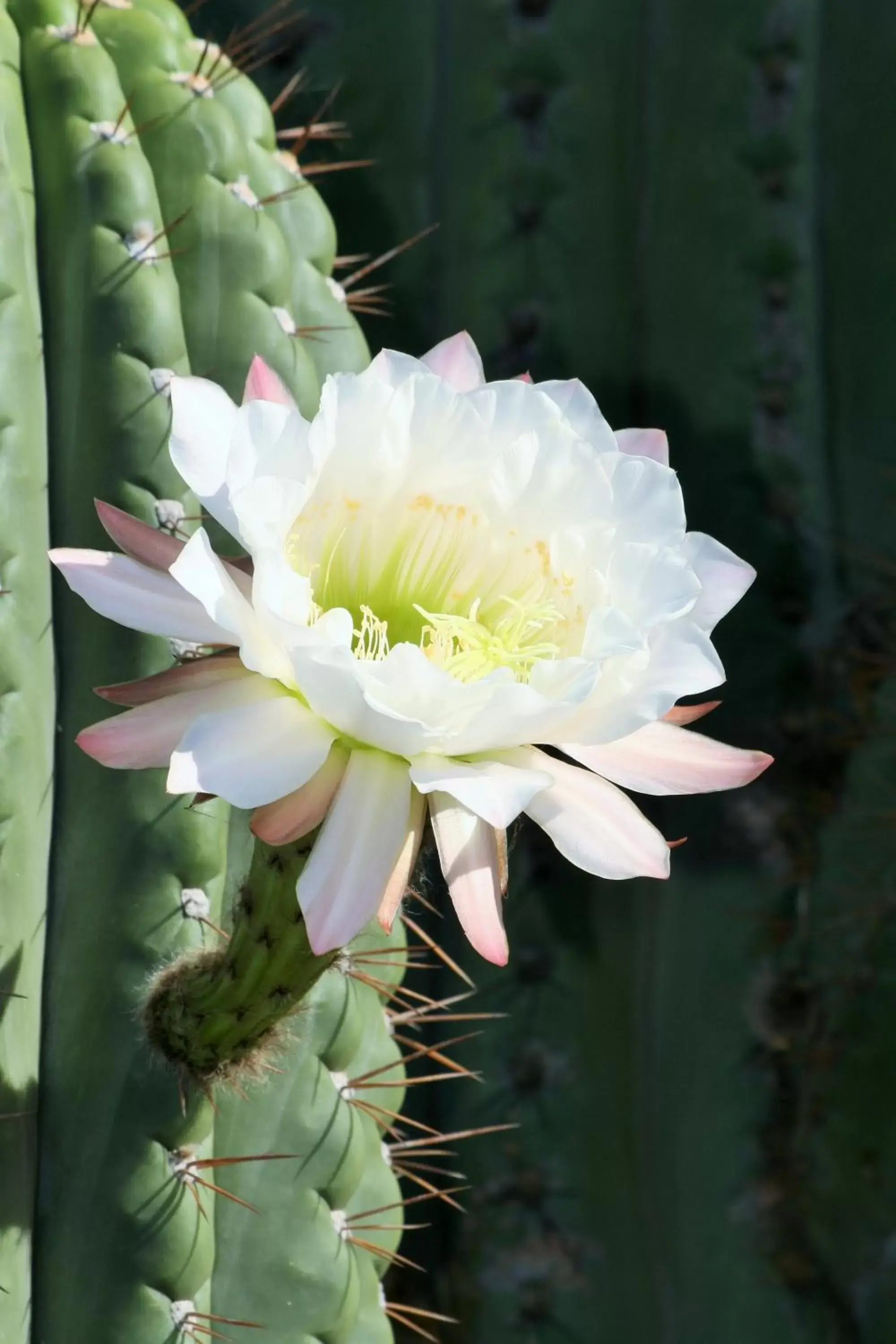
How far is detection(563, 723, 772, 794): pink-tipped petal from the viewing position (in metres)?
0.60

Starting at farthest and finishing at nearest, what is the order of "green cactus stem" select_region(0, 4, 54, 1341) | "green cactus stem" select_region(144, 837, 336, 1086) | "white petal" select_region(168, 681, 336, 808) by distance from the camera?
"green cactus stem" select_region(0, 4, 54, 1341) → "green cactus stem" select_region(144, 837, 336, 1086) → "white petal" select_region(168, 681, 336, 808)

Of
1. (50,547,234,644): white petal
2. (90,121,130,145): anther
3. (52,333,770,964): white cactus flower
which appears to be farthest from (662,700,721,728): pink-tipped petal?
(90,121,130,145): anther

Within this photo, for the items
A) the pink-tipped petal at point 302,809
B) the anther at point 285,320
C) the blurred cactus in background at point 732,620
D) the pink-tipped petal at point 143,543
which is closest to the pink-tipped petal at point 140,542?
the pink-tipped petal at point 143,543

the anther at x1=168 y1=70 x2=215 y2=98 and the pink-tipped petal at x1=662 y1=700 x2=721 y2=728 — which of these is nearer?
the pink-tipped petal at x1=662 y1=700 x2=721 y2=728

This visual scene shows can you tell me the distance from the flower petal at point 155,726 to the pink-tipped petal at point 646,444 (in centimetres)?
23

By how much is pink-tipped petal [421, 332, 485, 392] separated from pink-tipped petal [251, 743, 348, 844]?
0.22m

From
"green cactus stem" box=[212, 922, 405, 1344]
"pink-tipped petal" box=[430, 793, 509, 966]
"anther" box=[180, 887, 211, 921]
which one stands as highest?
"pink-tipped petal" box=[430, 793, 509, 966]

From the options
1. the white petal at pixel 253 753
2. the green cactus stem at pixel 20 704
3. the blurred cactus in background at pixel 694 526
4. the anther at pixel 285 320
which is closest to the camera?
the white petal at pixel 253 753

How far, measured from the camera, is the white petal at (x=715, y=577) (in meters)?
0.65

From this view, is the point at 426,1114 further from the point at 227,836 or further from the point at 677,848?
the point at 227,836

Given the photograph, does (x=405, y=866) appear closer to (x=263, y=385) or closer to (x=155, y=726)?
(x=155, y=726)

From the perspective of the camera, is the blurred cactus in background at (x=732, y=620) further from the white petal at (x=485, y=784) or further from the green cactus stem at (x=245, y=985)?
the white petal at (x=485, y=784)

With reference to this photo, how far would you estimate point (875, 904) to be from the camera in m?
1.25

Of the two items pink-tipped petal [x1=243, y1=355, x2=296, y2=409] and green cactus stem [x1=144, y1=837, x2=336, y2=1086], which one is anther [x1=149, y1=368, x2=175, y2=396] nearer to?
pink-tipped petal [x1=243, y1=355, x2=296, y2=409]
